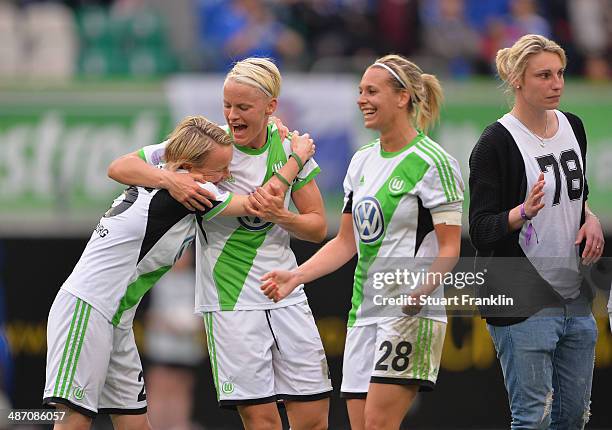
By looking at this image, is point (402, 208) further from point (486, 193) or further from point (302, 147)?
point (302, 147)

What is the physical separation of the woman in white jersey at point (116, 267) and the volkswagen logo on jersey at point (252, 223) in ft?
0.68

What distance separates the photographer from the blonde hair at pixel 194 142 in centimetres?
634

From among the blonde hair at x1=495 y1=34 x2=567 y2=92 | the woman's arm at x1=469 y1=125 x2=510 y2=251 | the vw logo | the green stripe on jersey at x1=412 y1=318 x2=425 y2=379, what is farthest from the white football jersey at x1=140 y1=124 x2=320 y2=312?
the blonde hair at x1=495 y1=34 x2=567 y2=92

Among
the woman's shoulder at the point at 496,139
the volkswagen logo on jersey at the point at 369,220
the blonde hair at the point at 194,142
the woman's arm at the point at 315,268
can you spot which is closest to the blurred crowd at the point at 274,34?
the woman's arm at the point at 315,268

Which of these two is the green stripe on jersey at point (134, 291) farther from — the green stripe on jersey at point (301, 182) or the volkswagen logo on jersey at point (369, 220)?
the volkswagen logo on jersey at point (369, 220)

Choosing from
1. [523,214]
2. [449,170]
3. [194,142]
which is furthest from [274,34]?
[523,214]

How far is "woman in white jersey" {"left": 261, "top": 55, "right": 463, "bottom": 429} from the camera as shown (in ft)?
20.2

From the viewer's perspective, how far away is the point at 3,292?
1059 centimetres

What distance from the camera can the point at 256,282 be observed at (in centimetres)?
652

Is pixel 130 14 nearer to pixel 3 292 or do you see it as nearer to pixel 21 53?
pixel 21 53

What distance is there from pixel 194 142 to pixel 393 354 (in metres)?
1.52

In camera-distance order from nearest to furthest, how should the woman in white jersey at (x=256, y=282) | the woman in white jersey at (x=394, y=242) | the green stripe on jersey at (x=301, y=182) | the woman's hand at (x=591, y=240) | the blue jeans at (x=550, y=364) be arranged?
the blue jeans at (x=550, y=364) < the woman's hand at (x=591, y=240) < the woman in white jersey at (x=394, y=242) < the woman in white jersey at (x=256, y=282) < the green stripe on jersey at (x=301, y=182)

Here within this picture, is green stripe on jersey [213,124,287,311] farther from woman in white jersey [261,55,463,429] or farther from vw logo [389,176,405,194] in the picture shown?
vw logo [389,176,405,194]

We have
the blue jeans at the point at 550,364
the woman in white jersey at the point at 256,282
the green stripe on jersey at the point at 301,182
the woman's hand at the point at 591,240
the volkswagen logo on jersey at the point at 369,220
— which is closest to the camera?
the blue jeans at the point at 550,364
